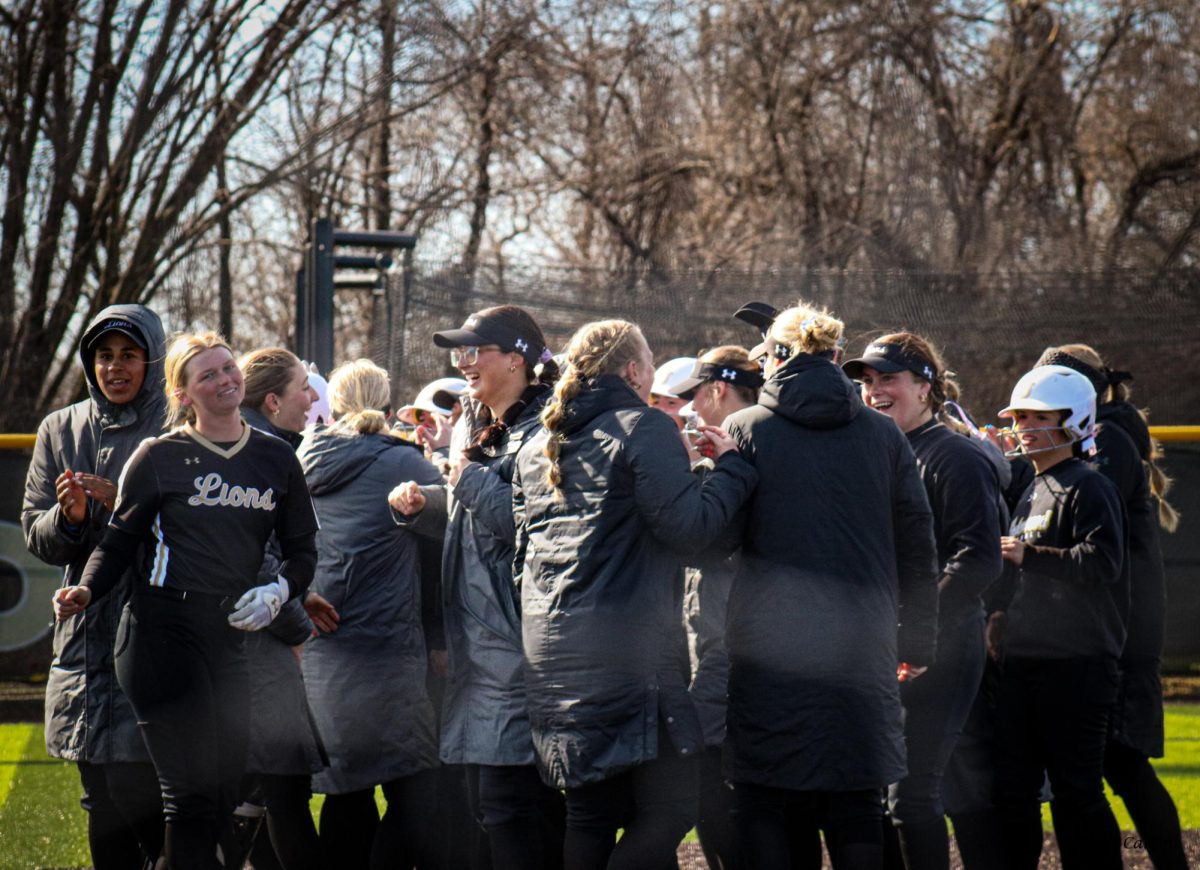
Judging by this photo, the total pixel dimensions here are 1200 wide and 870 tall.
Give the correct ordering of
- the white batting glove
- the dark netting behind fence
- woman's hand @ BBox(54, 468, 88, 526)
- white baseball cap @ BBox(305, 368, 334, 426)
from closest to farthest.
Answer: the white batting glove → woman's hand @ BBox(54, 468, 88, 526) → white baseball cap @ BBox(305, 368, 334, 426) → the dark netting behind fence

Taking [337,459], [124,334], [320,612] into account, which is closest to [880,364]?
[337,459]

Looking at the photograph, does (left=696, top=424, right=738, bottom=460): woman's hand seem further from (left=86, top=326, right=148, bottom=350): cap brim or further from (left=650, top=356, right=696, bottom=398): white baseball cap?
(left=650, top=356, right=696, bottom=398): white baseball cap

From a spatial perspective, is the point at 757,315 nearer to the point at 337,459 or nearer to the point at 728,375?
the point at 728,375

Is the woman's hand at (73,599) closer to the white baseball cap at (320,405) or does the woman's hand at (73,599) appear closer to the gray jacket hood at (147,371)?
the gray jacket hood at (147,371)

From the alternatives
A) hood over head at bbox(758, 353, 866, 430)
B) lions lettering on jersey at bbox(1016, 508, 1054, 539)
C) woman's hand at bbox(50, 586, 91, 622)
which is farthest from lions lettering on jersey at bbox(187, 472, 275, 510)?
lions lettering on jersey at bbox(1016, 508, 1054, 539)

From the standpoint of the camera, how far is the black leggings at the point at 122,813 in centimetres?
425

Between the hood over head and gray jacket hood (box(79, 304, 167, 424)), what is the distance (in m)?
1.82

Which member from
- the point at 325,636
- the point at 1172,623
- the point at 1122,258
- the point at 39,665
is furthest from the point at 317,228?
the point at 1122,258

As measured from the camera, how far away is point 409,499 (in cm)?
444

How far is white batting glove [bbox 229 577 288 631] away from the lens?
4.05 meters

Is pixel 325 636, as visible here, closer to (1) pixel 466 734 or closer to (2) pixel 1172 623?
(1) pixel 466 734

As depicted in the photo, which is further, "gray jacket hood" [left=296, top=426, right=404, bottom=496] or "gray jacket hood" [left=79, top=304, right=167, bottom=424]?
"gray jacket hood" [left=296, top=426, right=404, bottom=496]

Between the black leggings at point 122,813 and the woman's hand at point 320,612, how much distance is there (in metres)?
0.66

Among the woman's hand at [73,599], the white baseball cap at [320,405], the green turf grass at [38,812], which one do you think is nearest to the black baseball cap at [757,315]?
the white baseball cap at [320,405]
